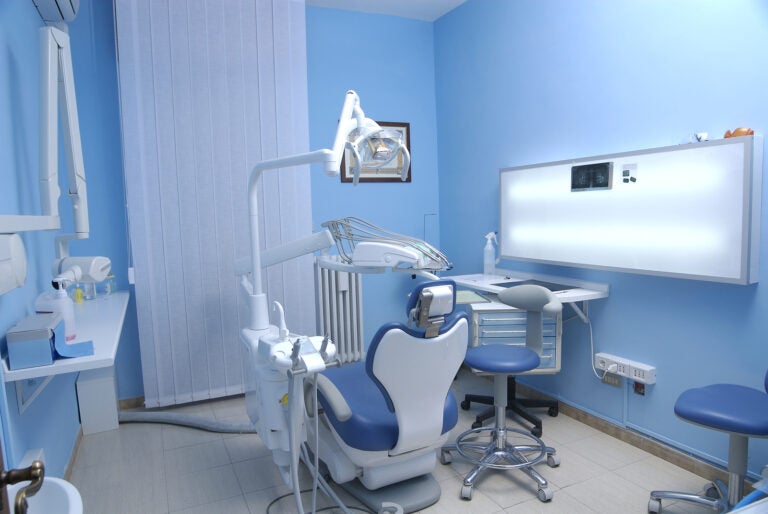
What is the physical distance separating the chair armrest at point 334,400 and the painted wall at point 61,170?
1051 mm

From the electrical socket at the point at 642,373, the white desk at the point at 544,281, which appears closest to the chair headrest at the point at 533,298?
the white desk at the point at 544,281

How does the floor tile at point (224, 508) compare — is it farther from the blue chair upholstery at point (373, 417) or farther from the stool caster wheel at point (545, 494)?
the stool caster wheel at point (545, 494)

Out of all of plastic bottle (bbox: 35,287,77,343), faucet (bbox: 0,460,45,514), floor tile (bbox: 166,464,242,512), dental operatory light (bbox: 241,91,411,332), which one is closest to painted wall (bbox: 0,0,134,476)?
plastic bottle (bbox: 35,287,77,343)

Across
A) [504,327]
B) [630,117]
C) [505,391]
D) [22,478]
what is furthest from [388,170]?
[22,478]

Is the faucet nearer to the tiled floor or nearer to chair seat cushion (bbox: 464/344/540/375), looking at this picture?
the tiled floor

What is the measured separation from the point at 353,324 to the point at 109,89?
2315 mm

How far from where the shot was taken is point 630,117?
263 centimetres

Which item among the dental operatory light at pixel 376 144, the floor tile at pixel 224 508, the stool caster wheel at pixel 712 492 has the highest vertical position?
the dental operatory light at pixel 376 144

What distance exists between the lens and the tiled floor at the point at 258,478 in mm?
2260

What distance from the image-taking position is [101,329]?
7.06ft

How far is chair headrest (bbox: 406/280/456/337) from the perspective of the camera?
6.08 ft

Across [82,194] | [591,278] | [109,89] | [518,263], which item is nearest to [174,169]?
[109,89]

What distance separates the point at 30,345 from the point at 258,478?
1349 millimetres

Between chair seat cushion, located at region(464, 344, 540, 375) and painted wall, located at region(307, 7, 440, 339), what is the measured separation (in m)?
1.70
